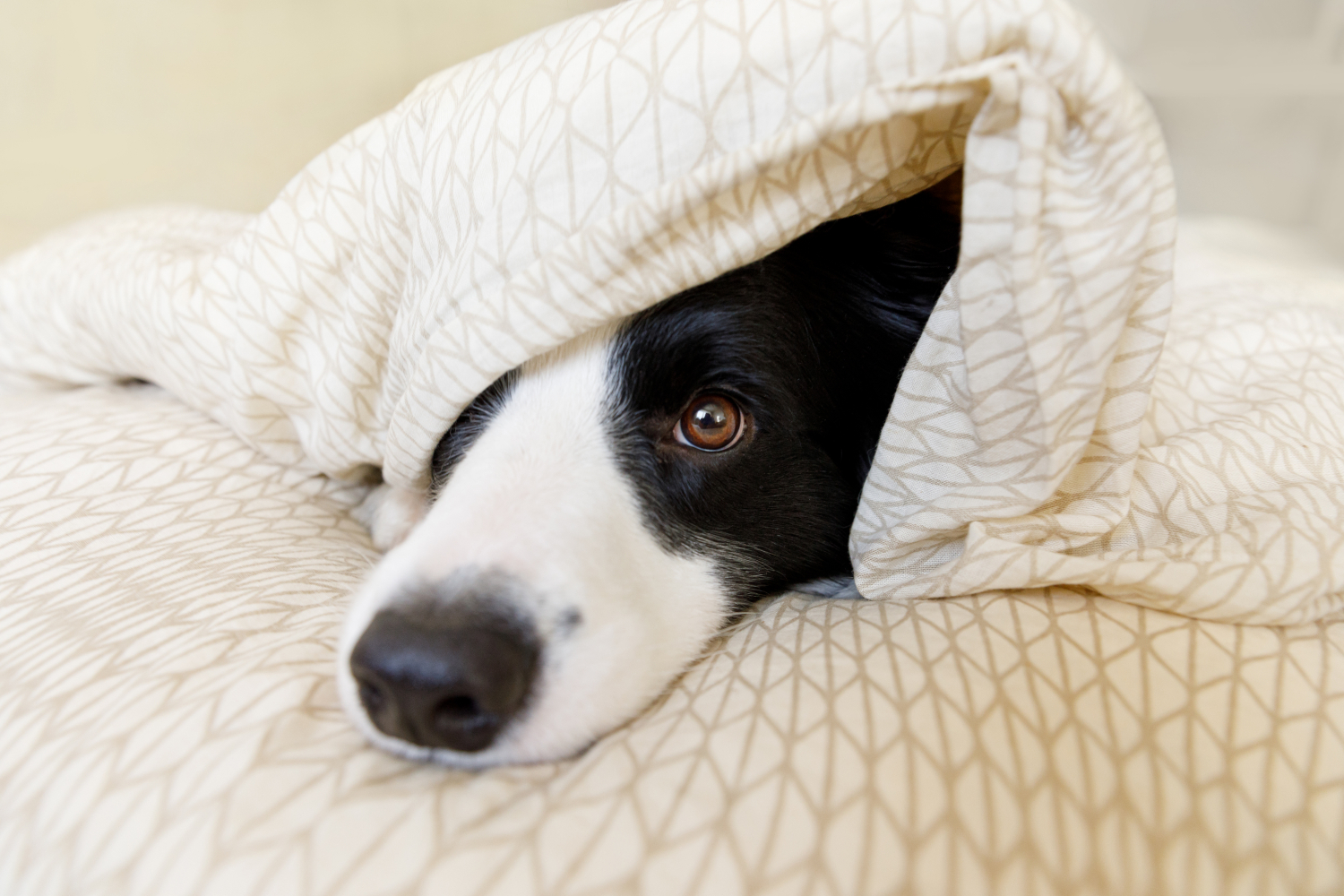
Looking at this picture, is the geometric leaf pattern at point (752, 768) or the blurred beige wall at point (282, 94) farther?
the blurred beige wall at point (282, 94)

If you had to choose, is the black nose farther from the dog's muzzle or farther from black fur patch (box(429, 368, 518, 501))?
black fur patch (box(429, 368, 518, 501))

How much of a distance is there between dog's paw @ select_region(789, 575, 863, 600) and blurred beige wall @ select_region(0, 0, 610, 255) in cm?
199

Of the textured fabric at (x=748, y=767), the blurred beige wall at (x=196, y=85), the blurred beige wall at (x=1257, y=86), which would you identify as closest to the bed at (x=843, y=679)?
the textured fabric at (x=748, y=767)

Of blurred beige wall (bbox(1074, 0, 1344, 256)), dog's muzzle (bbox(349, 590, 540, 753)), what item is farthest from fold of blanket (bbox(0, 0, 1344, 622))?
blurred beige wall (bbox(1074, 0, 1344, 256))

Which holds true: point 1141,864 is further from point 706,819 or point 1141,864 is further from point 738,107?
point 738,107

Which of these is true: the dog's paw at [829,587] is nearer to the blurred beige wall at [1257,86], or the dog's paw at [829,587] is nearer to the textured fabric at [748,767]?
the textured fabric at [748,767]

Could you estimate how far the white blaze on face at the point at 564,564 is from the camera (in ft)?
2.35

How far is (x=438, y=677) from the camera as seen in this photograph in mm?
671

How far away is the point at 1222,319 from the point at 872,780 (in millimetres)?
1106

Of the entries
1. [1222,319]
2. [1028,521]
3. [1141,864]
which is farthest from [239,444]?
[1222,319]

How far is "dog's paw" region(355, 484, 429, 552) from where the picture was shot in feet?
3.78

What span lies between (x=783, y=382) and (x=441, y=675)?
1.71 feet

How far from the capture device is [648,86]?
77 centimetres

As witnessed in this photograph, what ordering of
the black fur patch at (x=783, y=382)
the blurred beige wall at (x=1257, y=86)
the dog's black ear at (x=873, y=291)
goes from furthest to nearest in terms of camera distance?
1. the blurred beige wall at (x=1257, y=86)
2. the dog's black ear at (x=873, y=291)
3. the black fur patch at (x=783, y=382)
